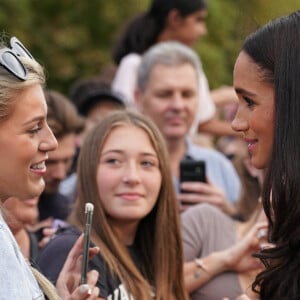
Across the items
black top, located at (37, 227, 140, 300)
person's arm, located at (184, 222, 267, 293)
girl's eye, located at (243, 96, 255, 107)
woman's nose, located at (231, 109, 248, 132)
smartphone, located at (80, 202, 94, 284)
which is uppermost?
girl's eye, located at (243, 96, 255, 107)

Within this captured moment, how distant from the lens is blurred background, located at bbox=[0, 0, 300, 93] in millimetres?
14914

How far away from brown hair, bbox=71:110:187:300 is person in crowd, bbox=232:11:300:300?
1391 mm

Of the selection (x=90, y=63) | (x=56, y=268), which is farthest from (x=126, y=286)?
(x=90, y=63)

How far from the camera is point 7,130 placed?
11.6 ft

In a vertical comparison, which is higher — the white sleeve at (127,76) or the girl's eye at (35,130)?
the white sleeve at (127,76)

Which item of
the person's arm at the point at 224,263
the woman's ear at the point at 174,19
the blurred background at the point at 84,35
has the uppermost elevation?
the blurred background at the point at 84,35

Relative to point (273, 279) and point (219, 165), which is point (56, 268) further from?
point (219, 165)

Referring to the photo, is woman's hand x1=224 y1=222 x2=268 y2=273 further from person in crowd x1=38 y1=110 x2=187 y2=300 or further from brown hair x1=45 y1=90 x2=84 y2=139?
brown hair x1=45 y1=90 x2=84 y2=139

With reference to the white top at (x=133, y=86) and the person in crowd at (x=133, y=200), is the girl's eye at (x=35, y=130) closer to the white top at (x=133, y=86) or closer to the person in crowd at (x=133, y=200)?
the person in crowd at (x=133, y=200)

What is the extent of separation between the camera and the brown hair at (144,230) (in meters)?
4.78

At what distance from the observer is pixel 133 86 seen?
7.80m

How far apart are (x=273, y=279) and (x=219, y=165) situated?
3596mm

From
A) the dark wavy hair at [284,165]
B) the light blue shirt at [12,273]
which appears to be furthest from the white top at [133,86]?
the light blue shirt at [12,273]

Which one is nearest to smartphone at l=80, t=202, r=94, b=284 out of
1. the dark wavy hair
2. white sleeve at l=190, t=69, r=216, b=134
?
the dark wavy hair
